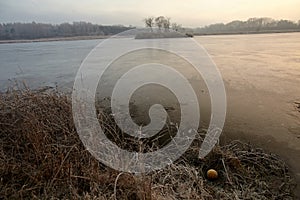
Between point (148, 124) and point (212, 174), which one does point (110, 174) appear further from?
point (148, 124)

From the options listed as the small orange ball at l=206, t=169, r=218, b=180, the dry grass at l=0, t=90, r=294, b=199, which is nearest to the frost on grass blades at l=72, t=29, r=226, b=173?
the dry grass at l=0, t=90, r=294, b=199

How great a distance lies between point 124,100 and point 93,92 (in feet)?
4.37

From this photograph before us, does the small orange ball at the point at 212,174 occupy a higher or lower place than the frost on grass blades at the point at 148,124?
lower

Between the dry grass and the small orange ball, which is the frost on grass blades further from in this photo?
the small orange ball

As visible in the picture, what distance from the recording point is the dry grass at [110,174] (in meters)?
3.10

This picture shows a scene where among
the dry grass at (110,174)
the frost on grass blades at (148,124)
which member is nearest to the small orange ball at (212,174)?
the dry grass at (110,174)

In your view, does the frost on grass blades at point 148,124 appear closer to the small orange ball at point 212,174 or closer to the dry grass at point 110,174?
the dry grass at point 110,174

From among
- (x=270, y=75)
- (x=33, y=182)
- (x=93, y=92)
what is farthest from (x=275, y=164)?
(x=270, y=75)

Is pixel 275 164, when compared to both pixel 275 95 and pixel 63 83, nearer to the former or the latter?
pixel 275 95

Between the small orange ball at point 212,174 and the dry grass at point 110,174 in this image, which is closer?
the dry grass at point 110,174

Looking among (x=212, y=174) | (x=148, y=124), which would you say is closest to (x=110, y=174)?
(x=212, y=174)

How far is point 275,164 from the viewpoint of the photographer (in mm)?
3941

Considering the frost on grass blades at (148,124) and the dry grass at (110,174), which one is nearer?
the dry grass at (110,174)

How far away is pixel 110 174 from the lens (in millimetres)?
3383
